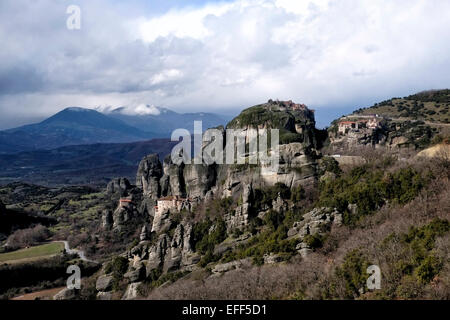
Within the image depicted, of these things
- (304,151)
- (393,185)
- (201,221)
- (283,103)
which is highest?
(283,103)

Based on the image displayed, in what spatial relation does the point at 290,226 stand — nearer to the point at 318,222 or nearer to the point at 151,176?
the point at 318,222

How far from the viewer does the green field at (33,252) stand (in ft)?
210

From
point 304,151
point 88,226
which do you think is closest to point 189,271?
point 304,151

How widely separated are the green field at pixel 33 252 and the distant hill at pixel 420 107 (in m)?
75.8

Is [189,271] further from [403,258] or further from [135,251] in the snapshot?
[403,258]

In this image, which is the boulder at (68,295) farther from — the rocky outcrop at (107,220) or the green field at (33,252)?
the rocky outcrop at (107,220)

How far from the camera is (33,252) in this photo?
221ft

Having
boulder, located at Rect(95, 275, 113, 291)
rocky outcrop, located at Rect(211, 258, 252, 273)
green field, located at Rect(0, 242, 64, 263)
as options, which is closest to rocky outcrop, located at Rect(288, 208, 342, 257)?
rocky outcrop, located at Rect(211, 258, 252, 273)

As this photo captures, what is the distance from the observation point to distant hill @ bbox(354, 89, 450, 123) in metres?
81.6

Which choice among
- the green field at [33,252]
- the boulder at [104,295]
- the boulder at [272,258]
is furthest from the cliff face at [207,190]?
the green field at [33,252]

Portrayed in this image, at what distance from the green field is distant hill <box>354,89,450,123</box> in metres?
75.8

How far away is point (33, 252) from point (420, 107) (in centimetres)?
8625

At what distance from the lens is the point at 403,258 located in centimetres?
2306
